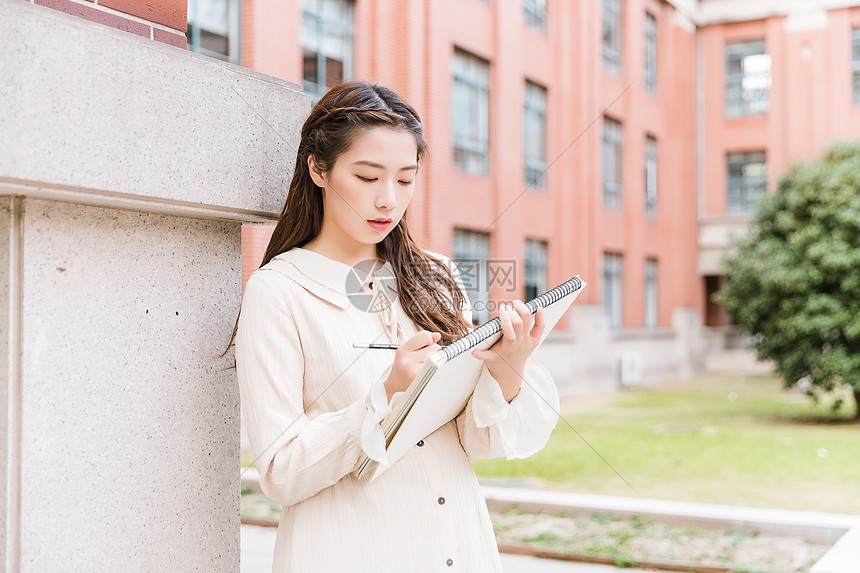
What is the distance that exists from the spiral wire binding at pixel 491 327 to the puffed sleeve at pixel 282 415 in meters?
0.22

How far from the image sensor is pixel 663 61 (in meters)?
21.0

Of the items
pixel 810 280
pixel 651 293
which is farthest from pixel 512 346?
pixel 651 293

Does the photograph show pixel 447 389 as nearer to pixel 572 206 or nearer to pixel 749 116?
pixel 572 206

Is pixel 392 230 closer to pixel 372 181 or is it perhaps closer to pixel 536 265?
pixel 372 181

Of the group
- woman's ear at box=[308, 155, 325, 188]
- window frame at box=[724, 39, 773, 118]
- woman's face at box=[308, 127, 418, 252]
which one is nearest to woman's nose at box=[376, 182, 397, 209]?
woman's face at box=[308, 127, 418, 252]

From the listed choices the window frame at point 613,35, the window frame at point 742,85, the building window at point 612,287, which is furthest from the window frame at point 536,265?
the window frame at point 742,85

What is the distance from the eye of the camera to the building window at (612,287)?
18.7m

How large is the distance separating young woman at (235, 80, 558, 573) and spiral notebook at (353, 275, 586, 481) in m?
0.02

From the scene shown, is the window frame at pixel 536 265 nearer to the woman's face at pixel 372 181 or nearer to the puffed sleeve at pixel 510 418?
the puffed sleeve at pixel 510 418

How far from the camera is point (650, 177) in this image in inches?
817

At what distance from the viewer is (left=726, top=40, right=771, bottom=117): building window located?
2228 centimetres

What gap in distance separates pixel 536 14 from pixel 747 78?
8829 mm

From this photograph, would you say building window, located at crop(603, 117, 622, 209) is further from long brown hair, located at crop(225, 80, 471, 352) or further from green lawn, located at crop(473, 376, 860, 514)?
long brown hair, located at crop(225, 80, 471, 352)

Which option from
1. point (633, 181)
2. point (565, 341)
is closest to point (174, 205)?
point (565, 341)
